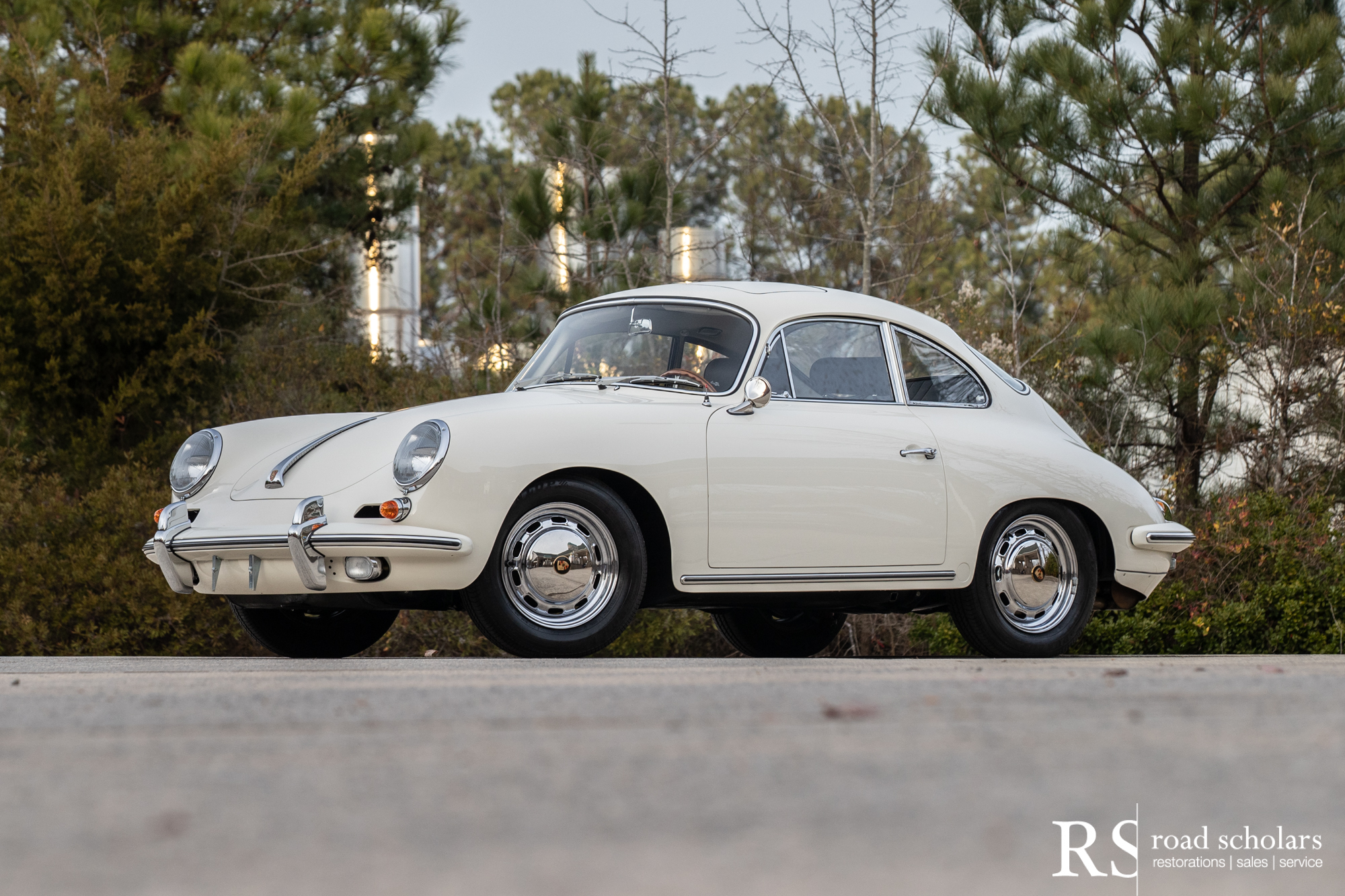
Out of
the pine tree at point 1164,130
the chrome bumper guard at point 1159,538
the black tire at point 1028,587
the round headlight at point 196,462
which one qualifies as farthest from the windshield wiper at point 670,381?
the pine tree at point 1164,130

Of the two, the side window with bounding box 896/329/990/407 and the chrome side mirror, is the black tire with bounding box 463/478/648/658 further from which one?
the side window with bounding box 896/329/990/407

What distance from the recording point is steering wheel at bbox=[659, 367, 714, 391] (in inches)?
261

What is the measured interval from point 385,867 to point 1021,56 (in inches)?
566

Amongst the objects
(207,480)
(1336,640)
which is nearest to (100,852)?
(207,480)

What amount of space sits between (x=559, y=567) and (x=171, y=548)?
1.68m

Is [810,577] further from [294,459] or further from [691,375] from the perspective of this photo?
[294,459]

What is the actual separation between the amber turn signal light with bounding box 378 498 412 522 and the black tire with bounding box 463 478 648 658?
37 centimetres

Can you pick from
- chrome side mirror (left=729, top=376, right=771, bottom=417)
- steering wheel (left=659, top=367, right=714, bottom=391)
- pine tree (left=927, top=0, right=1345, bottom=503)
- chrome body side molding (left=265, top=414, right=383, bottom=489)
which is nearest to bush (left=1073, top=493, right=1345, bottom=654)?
pine tree (left=927, top=0, right=1345, bottom=503)

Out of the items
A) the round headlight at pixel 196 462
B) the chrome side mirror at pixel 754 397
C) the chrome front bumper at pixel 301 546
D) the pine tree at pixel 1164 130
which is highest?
the pine tree at pixel 1164 130

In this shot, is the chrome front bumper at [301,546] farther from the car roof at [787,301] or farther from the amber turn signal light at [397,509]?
the car roof at [787,301]

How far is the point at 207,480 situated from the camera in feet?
21.6

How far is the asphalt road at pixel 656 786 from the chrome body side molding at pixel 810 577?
1.84 metres

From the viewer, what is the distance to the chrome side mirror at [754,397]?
20.7 feet

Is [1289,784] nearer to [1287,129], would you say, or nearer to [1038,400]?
[1038,400]
